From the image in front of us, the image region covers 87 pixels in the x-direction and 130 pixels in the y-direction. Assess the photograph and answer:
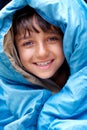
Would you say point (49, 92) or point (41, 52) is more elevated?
point (41, 52)

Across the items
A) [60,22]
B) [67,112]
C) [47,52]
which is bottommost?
[67,112]

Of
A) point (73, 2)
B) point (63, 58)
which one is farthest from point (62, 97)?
point (73, 2)

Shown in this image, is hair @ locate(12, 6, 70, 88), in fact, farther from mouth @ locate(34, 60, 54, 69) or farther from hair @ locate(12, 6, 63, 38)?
mouth @ locate(34, 60, 54, 69)

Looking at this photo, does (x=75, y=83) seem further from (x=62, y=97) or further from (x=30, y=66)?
(x=30, y=66)

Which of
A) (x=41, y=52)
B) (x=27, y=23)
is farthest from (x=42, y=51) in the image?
(x=27, y=23)

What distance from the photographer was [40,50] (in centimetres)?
136

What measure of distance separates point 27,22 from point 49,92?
26cm

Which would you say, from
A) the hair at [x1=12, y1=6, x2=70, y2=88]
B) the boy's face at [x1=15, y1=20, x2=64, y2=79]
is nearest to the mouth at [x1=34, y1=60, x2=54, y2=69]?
the boy's face at [x1=15, y1=20, x2=64, y2=79]

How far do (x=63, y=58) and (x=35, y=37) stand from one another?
0.13 m

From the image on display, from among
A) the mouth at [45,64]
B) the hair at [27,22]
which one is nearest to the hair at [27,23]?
the hair at [27,22]

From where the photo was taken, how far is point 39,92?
136 cm

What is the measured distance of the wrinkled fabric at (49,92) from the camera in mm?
1278

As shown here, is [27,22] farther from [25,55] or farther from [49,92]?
[49,92]

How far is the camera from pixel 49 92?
54.2 inches
